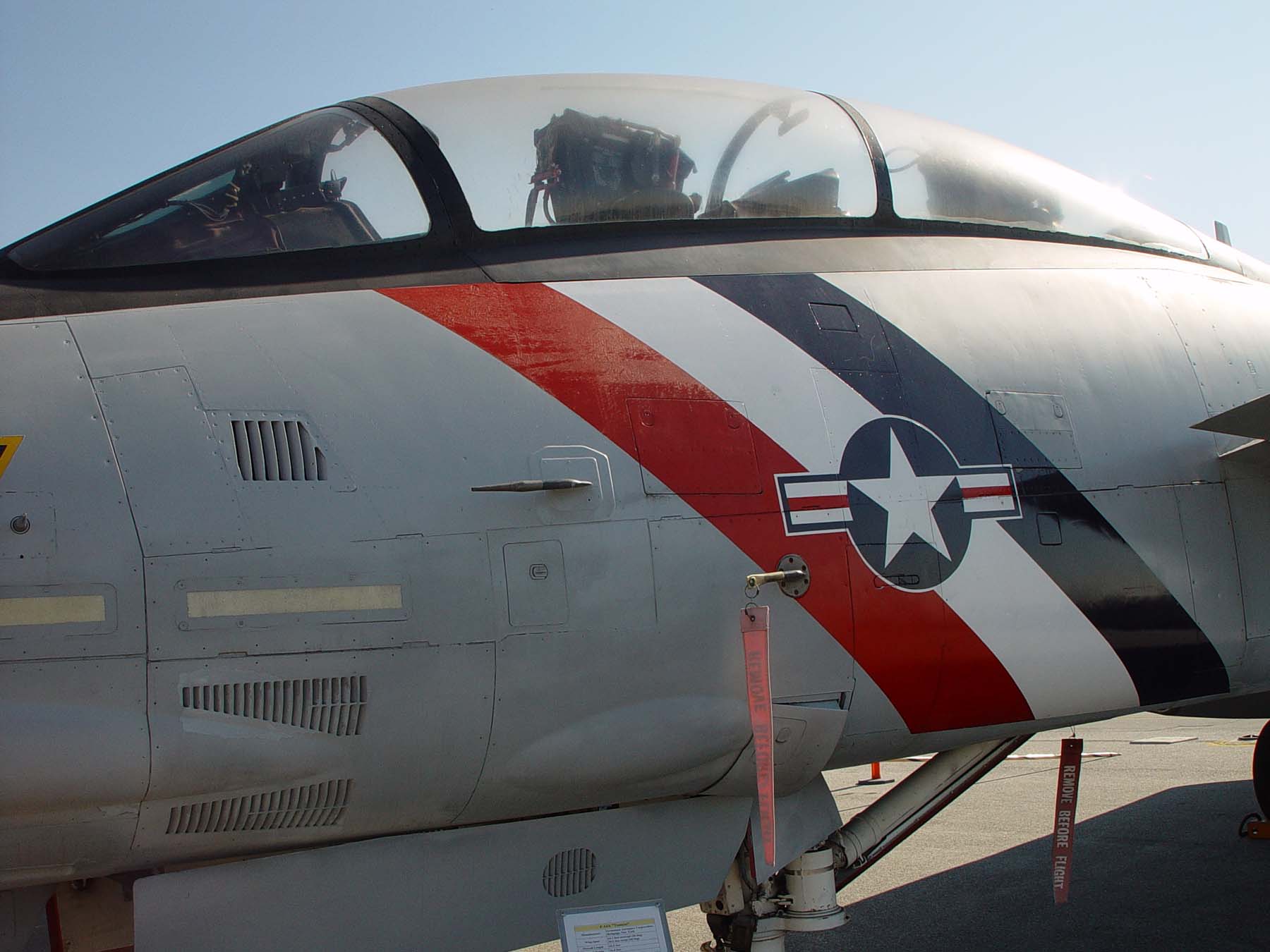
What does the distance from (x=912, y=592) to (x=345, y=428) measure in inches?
72.9

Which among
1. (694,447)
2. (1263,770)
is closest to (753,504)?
(694,447)

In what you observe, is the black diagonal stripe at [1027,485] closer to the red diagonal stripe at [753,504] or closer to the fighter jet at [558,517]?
the fighter jet at [558,517]

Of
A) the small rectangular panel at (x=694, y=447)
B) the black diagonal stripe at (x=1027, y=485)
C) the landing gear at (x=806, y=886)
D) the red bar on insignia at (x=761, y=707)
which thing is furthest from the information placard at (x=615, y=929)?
the black diagonal stripe at (x=1027, y=485)

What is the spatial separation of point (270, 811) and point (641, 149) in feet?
8.08

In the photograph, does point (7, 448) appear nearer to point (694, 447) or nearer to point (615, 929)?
point (694, 447)

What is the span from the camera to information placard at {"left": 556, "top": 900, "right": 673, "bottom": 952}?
10.6 ft

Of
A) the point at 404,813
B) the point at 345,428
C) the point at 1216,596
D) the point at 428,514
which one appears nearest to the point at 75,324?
the point at 345,428

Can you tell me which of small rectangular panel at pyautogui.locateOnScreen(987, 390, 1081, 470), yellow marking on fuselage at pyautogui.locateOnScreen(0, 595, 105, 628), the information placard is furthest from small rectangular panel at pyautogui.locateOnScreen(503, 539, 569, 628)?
small rectangular panel at pyautogui.locateOnScreen(987, 390, 1081, 470)

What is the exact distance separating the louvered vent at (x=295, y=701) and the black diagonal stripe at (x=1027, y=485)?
1770 mm

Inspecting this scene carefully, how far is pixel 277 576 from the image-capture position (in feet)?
9.68

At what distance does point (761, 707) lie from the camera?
11.3 feet

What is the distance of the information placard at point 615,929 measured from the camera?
3223mm

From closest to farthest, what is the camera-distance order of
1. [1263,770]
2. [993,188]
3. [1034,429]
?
[1034,429]
[993,188]
[1263,770]

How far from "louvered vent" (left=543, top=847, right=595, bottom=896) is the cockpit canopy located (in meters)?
1.93
